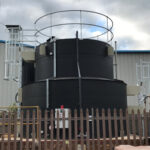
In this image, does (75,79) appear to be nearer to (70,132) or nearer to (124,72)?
(70,132)

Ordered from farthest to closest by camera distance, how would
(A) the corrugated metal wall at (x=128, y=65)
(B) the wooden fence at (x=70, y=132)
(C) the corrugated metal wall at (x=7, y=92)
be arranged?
(A) the corrugated metal wall at (x=128, y=65) < (C) the corrugated metal wall at (x=7, y=92) < (B) the wooden fence at (x=70, y=132)

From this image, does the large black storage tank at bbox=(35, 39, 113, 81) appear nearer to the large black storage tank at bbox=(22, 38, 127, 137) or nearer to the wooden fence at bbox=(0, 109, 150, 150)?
the large black storage tank at bbox=(22, 38, 127, 137)

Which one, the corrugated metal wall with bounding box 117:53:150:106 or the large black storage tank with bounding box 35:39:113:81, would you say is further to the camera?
the corrugated metal wall with bounding box 117:53:150:106

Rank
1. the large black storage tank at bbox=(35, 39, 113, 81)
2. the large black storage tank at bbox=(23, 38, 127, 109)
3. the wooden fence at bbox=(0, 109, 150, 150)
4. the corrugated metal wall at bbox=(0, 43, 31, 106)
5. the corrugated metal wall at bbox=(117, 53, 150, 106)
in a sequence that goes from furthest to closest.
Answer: the corrugated metal wall at bbox=(117, 53, 150, 106) < the corrugated metal wall at bbox=(0, 43, 31, 106) < the large black storage tank at bbox=(35, 39, 113, 81) < the large black storage tank at bbox=(23, 38, 127, 109) < the wooden fence at bbox=(0, 109, 150, 150)

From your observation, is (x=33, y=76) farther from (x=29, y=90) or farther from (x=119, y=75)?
(x=119, y=75)

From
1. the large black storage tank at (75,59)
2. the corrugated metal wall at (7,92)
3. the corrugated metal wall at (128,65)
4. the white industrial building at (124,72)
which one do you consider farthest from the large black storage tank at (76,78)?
the corrugated metal wall at (128,65)

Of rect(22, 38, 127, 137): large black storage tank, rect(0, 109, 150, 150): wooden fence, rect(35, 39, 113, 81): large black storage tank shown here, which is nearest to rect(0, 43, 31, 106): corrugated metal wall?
rect(22, 38, 127, 137): large black storage tank

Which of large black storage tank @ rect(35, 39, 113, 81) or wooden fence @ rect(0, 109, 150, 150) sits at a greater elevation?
large black storage tank @ rect(35, 39, 113, 81)

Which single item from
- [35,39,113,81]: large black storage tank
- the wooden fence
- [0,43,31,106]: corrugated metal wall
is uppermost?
[35,39,113,81]: large black storage tank

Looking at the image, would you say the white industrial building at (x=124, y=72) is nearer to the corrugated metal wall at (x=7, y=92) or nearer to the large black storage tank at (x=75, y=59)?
the corrugated metal wall at (x=7, y=92)

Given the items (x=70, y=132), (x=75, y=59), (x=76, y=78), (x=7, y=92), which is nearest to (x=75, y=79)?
(x=76, y=78)

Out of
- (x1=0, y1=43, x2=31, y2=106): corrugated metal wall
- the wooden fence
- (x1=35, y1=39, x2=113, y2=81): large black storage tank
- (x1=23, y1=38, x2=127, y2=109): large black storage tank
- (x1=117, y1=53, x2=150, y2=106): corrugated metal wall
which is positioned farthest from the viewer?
(x1=117, y1=53, x2=150, y2=106): corrugated metal wall

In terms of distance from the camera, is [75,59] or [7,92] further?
[7,92]

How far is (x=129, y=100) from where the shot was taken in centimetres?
2261
